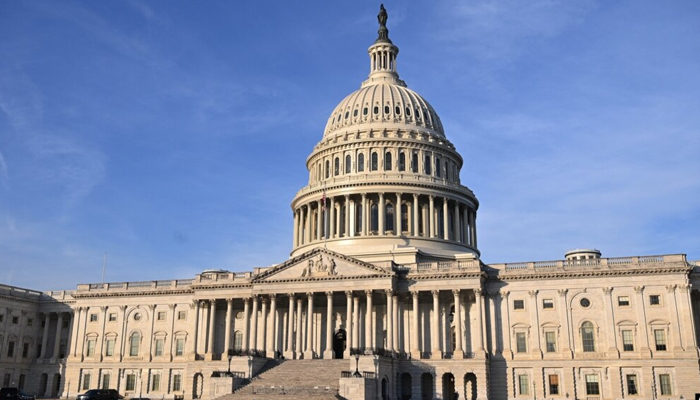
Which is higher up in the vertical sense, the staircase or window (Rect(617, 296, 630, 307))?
window (Rect(617, 296, 630, 307))

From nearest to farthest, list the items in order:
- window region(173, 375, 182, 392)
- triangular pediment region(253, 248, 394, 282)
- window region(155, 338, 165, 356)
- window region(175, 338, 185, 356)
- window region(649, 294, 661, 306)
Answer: window region(649, 294, 661, 306) → triangular pediment region(253, 248, 394, 282) → window region(173, 375, 182, 392) → window region(175, 338, 185, 356) → window region(155, 338, 165, 356)

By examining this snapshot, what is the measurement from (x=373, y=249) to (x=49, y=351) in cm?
4851

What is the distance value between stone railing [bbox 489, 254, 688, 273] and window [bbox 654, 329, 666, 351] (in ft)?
22.0

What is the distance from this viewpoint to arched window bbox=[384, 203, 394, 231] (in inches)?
3762

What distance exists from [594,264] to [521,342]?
449 inches

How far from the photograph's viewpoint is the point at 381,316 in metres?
81.6

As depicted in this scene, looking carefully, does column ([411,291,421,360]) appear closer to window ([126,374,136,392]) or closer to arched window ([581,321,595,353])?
arched window ([581,321,595,353])

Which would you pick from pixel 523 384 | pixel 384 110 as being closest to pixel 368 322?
pixel 523 384

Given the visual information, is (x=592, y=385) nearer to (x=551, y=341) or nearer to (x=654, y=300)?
(x=551, y=341)

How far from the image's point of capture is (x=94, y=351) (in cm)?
9350

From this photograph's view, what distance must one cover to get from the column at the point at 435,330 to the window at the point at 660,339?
21.9m

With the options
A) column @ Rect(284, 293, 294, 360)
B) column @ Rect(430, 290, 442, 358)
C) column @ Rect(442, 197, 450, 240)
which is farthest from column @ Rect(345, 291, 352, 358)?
column @ Rect(442, 197, 450, 240)

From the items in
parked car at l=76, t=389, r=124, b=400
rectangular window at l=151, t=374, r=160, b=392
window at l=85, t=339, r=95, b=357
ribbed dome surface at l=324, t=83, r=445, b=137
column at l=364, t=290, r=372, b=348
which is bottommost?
parked car at l=76, t=389, r=124, b=400

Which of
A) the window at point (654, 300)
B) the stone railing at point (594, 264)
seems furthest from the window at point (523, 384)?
the window at point (654, 300)
